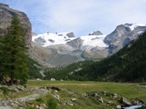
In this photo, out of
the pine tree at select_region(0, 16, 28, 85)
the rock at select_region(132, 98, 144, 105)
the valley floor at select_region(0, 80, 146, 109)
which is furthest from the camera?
the rock at select_region(132, 98, 144, 105)

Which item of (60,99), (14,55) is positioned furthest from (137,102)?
(14,55)

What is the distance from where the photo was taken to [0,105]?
53281 mm

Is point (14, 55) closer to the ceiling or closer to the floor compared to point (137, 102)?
closer to the ceiling

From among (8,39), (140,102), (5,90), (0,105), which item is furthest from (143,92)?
(0,105)

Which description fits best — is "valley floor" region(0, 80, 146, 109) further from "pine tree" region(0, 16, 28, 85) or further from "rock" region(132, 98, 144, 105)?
"pine tree" region(0, 16, 28, 85)

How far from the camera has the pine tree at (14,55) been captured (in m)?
77.5

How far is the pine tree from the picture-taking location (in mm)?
77500

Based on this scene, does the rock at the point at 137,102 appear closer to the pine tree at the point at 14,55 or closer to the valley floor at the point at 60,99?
the valley floor at the point at 60,99

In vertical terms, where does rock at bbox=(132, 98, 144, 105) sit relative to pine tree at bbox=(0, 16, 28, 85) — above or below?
below

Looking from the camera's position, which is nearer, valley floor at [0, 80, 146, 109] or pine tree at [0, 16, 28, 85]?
valley floor at [0, 80, 146, 109]

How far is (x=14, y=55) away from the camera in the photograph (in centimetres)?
7775

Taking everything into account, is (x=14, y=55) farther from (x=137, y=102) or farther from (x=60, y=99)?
(x=137, y=102)

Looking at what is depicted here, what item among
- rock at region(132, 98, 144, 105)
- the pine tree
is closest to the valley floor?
rock at region(132, 98, 144, 105)

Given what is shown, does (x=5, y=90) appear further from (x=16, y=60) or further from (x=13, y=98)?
(x=16, y=60)
